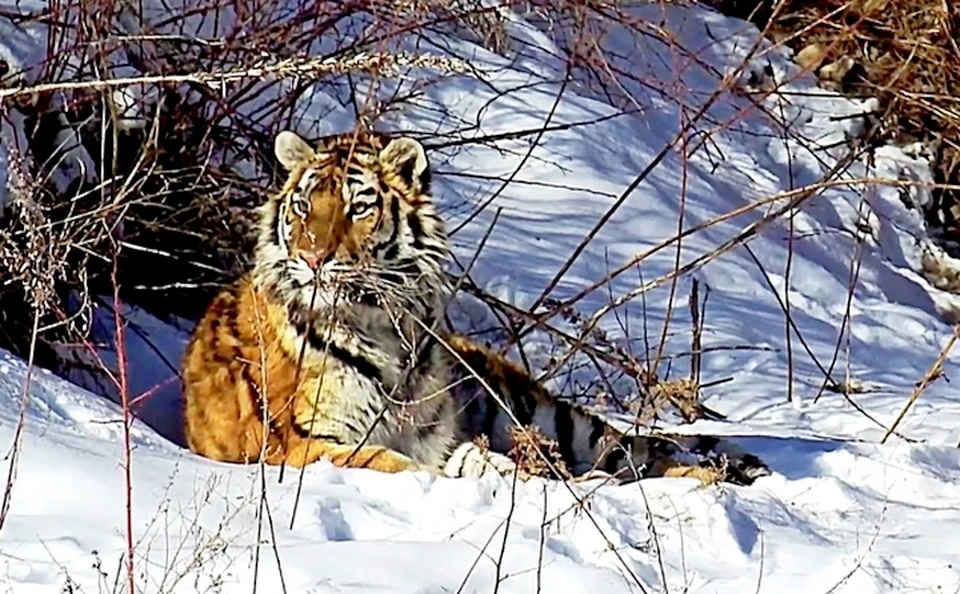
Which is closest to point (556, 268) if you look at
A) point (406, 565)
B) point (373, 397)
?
point (373, 397)

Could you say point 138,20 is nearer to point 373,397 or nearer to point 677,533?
point 373,397

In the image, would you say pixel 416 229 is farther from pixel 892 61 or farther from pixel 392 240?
pixel 892 61

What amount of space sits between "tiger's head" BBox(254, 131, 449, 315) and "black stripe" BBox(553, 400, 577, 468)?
0.67 m

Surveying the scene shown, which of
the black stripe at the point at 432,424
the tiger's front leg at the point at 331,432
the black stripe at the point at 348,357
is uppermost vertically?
the black stripe at the point at 348,357

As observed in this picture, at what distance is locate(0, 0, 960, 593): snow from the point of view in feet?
11.4

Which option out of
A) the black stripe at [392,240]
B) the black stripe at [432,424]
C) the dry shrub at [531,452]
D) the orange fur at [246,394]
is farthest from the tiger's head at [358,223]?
the dry shrub at [531,452]

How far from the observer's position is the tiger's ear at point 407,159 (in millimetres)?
5676

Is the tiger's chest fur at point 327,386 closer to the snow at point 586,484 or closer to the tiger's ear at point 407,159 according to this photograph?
the snow at point 586,484

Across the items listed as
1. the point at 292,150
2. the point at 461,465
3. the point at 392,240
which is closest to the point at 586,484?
the point at 461,465

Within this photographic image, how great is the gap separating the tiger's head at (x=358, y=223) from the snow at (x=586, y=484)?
63 centimetres

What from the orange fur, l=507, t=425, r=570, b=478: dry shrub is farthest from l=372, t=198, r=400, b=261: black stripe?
l=507, t=425, r=570, b=478: dry shrub

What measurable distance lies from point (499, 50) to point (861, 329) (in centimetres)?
300

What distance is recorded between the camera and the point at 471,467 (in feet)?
16.8

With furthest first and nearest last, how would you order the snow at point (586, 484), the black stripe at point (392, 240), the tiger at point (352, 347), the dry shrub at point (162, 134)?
1. the dry shrub at point (162, 134)
2. the black stripe at point (392, 240)
3. the tiger at point (352, 347)
4. the snow at point (586, 484)
